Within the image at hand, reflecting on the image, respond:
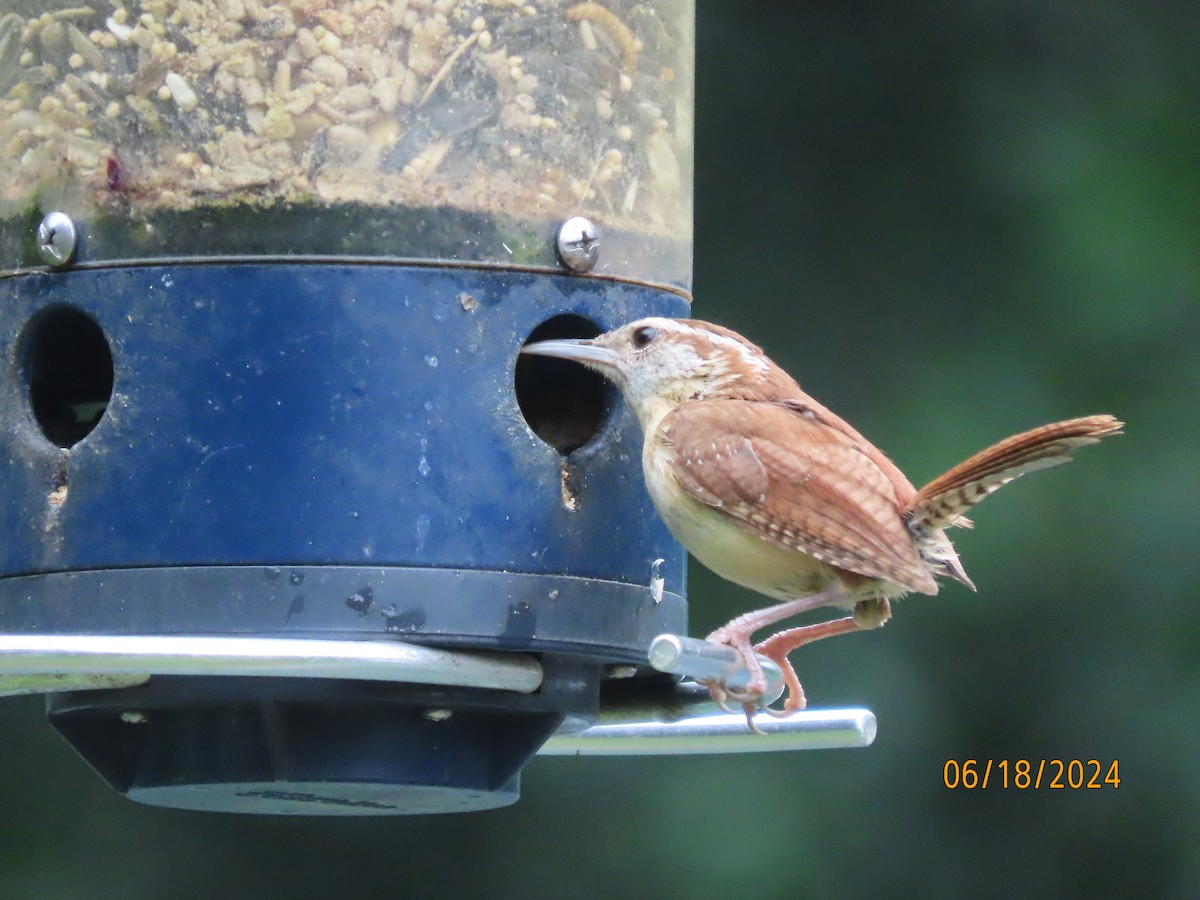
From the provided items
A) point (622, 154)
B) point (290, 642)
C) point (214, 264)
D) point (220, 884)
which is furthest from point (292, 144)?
point (220, 884)

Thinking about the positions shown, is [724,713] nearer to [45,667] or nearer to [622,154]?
[622,154]

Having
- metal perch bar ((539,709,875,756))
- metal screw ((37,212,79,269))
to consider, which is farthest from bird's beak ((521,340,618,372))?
metal screw ((37,212,79,269))

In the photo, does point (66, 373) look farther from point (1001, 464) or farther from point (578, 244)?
point (1001, 464)

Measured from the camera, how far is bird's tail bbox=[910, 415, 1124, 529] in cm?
399

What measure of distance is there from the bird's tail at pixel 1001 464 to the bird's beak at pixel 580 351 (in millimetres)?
709

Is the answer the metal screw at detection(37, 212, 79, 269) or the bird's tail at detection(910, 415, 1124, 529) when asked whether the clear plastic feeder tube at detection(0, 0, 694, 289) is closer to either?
the metal screw at detection(37, 212, 79, 269)

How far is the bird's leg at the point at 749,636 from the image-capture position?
3.83 m

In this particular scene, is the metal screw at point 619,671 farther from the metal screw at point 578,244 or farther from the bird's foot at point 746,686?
the metal screw at point 578,244

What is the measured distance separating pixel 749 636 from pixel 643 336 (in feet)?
2.03

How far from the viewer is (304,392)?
3.76 m

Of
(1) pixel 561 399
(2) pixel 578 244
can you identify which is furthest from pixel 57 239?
(1) pixel 561 399

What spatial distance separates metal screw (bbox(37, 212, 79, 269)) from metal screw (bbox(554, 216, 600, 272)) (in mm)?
874

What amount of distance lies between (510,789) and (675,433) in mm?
767

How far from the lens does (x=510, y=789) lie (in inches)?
159
